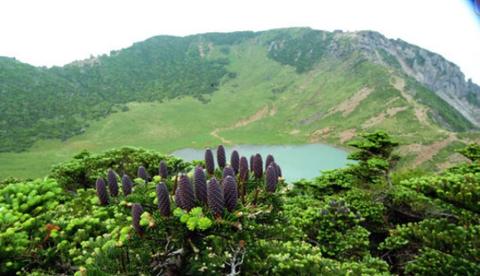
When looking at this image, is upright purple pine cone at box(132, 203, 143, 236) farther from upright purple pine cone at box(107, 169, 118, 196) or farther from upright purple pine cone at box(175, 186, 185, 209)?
upright purple pine cone at box(107, 169, 118, 196)

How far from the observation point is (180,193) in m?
3.50

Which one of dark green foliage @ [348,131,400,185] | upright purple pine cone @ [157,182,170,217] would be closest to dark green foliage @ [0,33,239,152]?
dark green foliage @ [348,131,400,185]

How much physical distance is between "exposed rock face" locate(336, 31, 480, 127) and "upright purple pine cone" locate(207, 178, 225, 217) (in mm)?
160004

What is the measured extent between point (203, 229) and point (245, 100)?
457ft

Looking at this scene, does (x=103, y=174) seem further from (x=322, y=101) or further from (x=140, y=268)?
(x=322, y=101)

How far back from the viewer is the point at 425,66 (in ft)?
534

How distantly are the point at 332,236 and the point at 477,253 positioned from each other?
161 inches

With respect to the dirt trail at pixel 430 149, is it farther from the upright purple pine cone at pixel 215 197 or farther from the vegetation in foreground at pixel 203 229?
the upright purple pine cone at pixel 215 197

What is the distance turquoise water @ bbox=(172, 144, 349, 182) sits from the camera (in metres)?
63.9

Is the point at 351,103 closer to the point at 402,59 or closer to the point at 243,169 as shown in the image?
the point at 402,59

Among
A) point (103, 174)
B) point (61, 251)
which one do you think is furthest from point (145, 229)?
point (103, 174)

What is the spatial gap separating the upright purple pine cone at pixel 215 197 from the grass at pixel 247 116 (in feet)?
242

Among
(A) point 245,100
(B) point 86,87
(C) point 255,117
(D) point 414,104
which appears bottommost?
(C) point 255,117

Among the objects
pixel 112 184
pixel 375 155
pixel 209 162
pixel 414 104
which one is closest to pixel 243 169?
pixel 209 162
